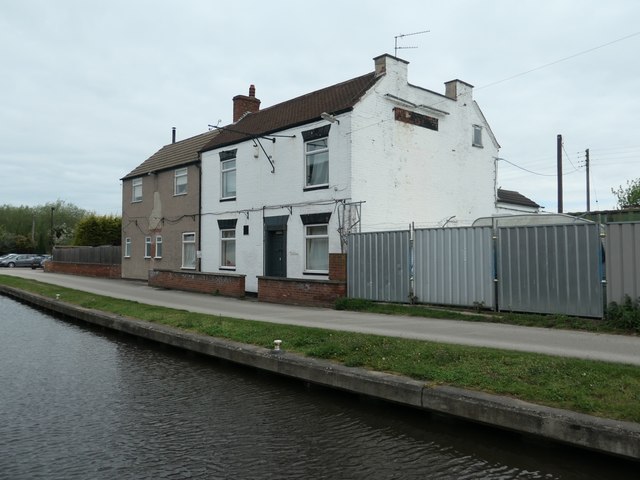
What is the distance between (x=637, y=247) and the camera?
1084 cm

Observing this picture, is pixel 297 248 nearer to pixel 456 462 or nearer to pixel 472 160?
pixel 472 160

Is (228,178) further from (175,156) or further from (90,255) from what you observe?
(90,255)

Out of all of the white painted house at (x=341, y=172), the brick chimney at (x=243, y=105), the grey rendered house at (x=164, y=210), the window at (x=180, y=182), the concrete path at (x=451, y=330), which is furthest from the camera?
the brick chimney at (x=243, y=105)

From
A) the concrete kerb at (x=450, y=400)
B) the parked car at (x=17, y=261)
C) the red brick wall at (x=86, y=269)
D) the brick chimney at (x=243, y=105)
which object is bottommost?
the concrete kerb at (x=450, y=400)

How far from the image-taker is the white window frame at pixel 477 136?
2194 centimetres

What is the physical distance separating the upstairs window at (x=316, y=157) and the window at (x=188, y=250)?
8.06 metres

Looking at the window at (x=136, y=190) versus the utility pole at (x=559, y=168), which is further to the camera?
the window at (x=136, y=190)

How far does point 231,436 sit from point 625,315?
26.3 ft

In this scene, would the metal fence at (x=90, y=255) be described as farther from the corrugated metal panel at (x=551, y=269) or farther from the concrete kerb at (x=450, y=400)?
the corrugated metal panel at (x=551, y=269)

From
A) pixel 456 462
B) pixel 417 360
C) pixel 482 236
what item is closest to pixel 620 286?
pixel 482 236

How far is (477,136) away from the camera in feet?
72.6

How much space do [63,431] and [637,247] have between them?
413 inches

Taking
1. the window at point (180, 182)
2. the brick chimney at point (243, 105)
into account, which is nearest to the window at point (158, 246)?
the window at point (180, 182)

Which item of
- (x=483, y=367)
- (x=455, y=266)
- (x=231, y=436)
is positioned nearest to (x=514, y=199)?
(x=455, y=266)
